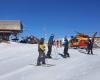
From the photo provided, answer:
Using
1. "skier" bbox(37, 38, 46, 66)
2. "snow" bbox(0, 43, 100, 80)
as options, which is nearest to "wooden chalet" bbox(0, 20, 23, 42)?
"snow" bbox(0, 43, 100, 80)

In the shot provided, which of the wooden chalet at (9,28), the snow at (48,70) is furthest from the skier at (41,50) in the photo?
the wooden chalet at (9,28)

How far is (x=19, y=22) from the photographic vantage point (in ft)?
214

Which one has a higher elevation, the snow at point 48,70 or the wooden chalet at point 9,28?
the wooden chalet at point 9,28

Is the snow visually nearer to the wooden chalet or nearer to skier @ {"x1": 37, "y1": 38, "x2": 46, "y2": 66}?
skier @ {"x1": 37, "y1": 38, "x2": 46, "y2": 66}

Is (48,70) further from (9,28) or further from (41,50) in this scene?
(9,28)

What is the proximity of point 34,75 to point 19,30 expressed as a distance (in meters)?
44.3

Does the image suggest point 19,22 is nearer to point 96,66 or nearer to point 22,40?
point 22,40

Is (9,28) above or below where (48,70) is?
above

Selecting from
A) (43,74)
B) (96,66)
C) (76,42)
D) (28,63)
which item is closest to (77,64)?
(96,66)

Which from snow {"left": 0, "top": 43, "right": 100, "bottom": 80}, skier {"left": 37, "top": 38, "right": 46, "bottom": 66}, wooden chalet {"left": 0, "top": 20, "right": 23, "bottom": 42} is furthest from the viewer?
wooden chalet {"left": 0, "top": 20, "right": 23, "bottom": 42}

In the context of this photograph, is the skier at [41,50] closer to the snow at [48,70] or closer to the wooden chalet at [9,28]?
the snow at [48,70]

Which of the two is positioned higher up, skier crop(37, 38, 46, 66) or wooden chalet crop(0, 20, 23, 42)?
wooden chalet crop(0, 20, 23, 42)

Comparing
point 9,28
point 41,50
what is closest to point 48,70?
point 41,50

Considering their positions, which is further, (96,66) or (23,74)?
(96,66)
